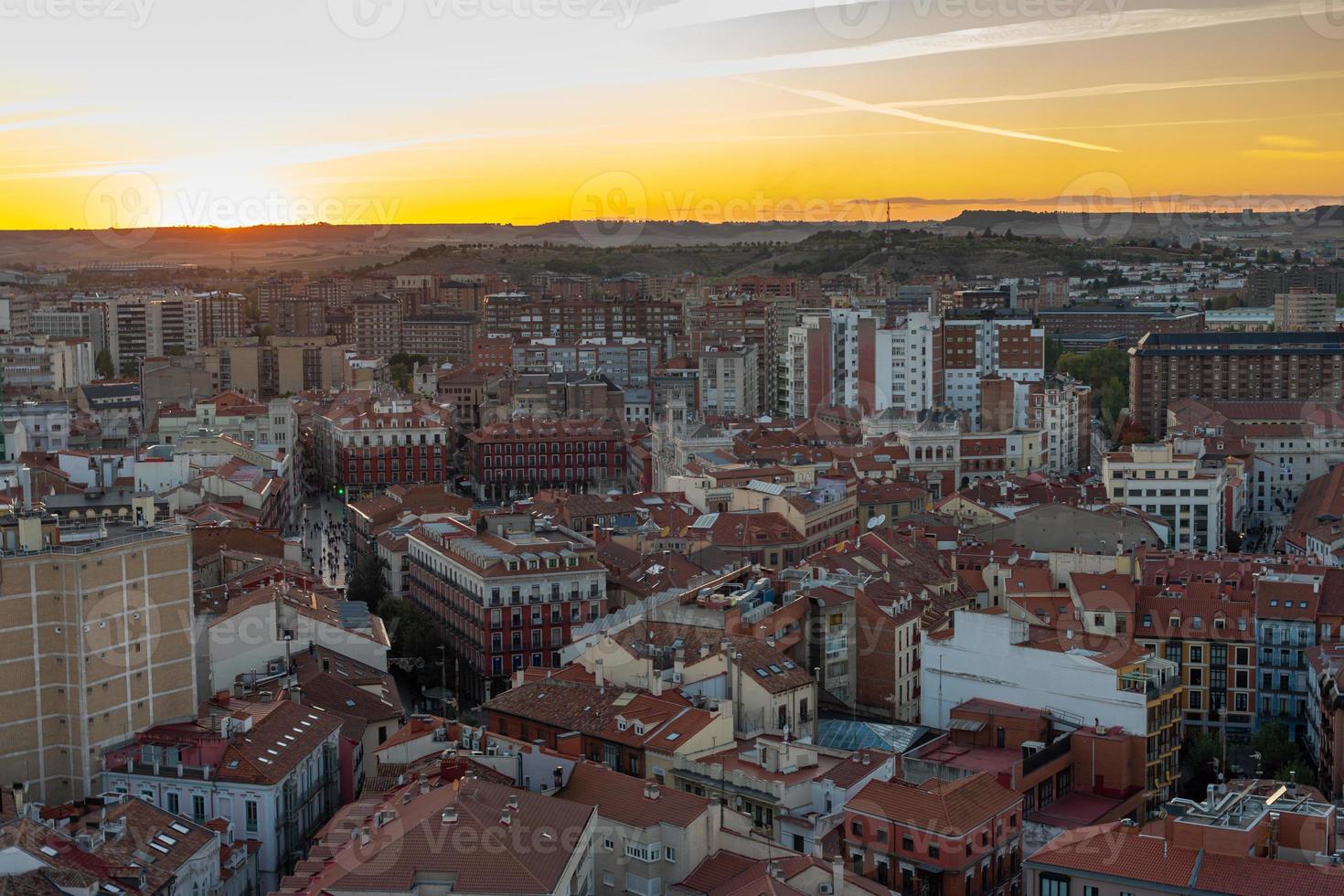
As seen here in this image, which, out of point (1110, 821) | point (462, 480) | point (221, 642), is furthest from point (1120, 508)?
point (462, 480)

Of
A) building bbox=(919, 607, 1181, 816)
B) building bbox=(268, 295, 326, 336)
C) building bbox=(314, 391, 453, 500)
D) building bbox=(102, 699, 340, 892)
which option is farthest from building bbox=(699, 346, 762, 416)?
building bbox=(102, 699, 340, 892)

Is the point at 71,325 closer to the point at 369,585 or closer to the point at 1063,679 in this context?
the point at 369,585

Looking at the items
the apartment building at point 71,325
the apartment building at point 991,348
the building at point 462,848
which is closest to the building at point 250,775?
the building at point 462,848

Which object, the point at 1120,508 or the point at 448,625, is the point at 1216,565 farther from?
the point at 448,625

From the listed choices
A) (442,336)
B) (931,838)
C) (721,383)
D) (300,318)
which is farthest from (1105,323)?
(931,838)

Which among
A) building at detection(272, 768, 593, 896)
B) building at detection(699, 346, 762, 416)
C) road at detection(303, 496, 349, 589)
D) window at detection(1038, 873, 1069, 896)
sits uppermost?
building at detection(699, 346, 762, 416)

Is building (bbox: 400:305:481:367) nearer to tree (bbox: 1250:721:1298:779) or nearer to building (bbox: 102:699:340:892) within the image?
tree (bbox: 1250:721:1298:779)

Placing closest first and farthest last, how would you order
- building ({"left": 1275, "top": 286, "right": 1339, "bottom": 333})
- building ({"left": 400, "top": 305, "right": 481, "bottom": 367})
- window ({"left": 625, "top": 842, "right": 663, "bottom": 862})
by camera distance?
window ({"left": 625, "top": 842, "right": 663, "bottom": 862})
building ({"left": 1275, "top": 286, "right": 1339, "bottom": 333})
building ({"left": 400, "top": 305, "right": 481, "bottom": 367})
